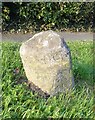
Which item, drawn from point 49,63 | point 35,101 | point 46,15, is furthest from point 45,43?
point 46,15

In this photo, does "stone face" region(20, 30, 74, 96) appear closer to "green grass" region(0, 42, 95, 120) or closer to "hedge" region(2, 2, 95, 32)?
"green grass" region(0, 42, 95, 120)

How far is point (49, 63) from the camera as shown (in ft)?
15.9

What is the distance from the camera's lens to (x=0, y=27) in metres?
11.1

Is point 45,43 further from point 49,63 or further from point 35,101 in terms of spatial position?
point 35,101

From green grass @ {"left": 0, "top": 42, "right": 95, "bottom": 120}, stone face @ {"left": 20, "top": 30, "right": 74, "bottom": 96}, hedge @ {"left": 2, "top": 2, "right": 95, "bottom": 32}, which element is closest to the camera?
green grass @ {"left": 0, "top": 42, "right": 95, "bottom": 120}

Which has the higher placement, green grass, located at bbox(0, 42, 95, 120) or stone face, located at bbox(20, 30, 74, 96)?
stone face, located at bbox(20, 30, 74, 96)

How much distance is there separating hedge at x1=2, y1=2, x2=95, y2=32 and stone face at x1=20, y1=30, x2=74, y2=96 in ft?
20.6

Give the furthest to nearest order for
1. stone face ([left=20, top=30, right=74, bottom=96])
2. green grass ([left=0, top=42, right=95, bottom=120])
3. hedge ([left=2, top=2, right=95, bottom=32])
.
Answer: hedge ([left=2, top=2, right=95, bottom=32])
stone face ([left=20, top=30, right=74, bottom=96])
green grass ([left=0, top=42, right=95, bottom=120])

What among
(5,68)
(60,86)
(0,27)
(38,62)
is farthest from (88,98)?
(0,27)

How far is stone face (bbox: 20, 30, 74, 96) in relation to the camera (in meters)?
4.85

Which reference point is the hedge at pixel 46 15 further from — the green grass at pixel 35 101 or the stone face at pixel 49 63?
the stone face at pixel 49 63

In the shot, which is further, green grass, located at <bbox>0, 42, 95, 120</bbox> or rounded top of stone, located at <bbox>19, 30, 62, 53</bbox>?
rounded top of stone, located at <bbox>19, 30, 62, 53</bbox>

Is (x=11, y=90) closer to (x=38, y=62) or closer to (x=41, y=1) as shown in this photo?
(x=38, y=62)

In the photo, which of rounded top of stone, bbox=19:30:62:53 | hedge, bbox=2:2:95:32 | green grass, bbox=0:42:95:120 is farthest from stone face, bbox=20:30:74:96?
hedge, bbox=2:2:95:32
